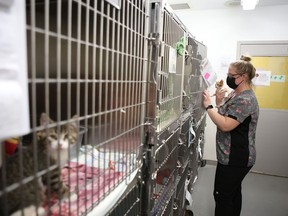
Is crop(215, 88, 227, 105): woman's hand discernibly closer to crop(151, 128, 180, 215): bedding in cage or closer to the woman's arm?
the woman's arm

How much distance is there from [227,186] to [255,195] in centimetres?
126

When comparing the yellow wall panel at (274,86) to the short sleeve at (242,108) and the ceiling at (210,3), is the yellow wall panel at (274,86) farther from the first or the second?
the short sleeve at (242,108)

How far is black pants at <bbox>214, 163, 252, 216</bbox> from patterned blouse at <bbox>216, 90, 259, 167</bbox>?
0.19 feet

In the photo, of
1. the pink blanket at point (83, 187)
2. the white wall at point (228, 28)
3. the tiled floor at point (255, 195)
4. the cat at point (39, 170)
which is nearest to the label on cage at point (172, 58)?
the pink blanket at point (83, 187)

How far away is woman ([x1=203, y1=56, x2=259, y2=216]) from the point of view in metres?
A: 1.70

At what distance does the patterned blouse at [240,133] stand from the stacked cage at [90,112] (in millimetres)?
1039

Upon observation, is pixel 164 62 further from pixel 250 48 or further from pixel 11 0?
pixel 250 48

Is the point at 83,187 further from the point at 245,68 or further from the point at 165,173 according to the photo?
the point at 245,68

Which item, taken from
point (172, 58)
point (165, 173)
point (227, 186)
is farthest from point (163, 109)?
point (227, 186)

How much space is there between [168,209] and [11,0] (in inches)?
56.8

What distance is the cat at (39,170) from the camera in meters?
0.44

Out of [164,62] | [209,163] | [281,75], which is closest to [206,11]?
[281,75]

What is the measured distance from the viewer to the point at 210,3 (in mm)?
3279

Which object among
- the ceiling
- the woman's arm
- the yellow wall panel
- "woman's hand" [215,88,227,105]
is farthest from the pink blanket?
the yellow wall panel
